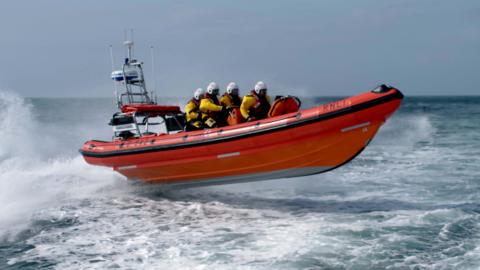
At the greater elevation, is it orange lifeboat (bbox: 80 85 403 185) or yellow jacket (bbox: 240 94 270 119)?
yellow jacket (bbox: 240 94 270 119)

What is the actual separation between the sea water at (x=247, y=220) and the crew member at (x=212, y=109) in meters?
1.18

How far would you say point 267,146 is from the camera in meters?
6.35

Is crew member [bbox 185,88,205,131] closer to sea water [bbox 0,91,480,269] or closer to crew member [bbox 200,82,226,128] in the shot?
crew member [bbox 200,82,226,128]

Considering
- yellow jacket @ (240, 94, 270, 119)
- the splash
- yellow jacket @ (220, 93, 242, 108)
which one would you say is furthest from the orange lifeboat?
the splash

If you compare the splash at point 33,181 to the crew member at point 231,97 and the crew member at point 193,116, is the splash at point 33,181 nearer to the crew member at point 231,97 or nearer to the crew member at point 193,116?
the crew member at point 193,116

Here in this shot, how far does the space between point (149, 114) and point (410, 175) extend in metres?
4.93

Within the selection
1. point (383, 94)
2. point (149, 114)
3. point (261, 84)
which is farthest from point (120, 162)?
point (383, 94)

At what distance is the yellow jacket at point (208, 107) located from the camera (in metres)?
7.23

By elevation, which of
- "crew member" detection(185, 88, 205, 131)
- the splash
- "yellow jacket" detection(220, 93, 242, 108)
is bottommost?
the splash

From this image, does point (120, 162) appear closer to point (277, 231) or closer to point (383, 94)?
point (277, 231)

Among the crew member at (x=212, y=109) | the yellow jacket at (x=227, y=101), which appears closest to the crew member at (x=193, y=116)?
the crew member at (x=212, y=109)

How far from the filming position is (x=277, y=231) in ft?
18.1

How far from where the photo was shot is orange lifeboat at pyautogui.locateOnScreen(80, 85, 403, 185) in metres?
5.88

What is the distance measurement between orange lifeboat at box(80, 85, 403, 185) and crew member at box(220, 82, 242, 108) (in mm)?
729
